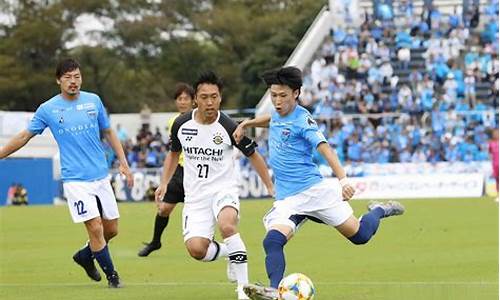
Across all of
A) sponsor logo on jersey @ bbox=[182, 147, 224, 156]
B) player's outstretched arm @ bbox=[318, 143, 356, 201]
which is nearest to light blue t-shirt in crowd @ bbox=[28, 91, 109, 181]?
sponsor logo on jersey @ bbox=[182, 147, 224, 156]

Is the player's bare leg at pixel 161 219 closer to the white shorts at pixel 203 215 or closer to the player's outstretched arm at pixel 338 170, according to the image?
the white shorts at pixel 203 215

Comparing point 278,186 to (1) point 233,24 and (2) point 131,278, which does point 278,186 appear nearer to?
(2) point 131,278

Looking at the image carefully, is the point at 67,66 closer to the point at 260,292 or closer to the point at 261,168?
the point at 261,168

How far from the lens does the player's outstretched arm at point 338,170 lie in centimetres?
1050

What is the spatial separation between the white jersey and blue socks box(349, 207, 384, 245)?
126cm

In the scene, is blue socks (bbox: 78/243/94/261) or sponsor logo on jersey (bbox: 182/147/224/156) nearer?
sponsor logo on jersey (bbox: 182/147/224/156)

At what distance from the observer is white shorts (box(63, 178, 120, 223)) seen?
42.2ft

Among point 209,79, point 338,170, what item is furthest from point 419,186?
point 338,170

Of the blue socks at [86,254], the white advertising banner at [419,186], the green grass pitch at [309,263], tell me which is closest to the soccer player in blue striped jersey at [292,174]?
the green grass pitch at [309,263]

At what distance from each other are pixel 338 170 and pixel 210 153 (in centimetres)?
157

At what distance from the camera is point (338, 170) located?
10.8 m

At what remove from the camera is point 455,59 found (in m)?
46.5

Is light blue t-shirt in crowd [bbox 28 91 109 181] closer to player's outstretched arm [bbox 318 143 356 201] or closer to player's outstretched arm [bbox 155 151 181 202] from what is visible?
player's outstretched arm [bbox 155 151 181 202]

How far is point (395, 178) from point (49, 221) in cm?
1353
